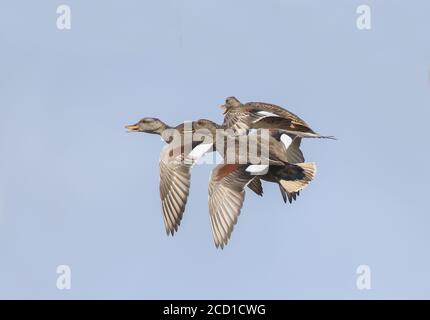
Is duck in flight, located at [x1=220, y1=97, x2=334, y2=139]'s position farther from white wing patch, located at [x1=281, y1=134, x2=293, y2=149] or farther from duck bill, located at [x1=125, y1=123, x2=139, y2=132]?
duck bill, located at [x1=125, y1=123, x2=139, y2=132]

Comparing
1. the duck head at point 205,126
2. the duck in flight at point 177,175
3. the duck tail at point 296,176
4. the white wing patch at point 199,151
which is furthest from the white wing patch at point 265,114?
the duck tail at point 296,176

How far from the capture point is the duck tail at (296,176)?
57.4 ft

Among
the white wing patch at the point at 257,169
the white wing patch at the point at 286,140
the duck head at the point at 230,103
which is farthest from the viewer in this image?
the duck head at the point at 230,103

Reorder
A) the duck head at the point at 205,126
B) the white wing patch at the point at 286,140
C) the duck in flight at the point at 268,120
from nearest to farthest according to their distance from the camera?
the white wing patch at the point at 286,140 → the duck in flight at the point at 268,120 → the duck head at the point at 205,126

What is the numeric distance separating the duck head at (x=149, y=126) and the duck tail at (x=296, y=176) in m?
3.46

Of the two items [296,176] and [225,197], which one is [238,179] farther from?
[296,176]

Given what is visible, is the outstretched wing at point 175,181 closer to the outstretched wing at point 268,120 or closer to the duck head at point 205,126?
the duck head at point 205,126

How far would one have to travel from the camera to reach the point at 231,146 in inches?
701

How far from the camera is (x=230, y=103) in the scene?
831 inches

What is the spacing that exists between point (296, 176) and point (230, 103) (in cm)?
389

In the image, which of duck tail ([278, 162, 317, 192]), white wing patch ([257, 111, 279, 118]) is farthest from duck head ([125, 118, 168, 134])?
duck tail ([278, 162, 317, 192])

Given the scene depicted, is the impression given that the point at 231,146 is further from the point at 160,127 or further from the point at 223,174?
the point at 160,127

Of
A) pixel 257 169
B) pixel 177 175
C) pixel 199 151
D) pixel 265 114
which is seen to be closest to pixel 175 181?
pixel 177 175

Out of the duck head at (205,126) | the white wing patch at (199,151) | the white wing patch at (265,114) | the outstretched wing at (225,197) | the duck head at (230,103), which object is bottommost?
the outstretched wing at (225,197)
